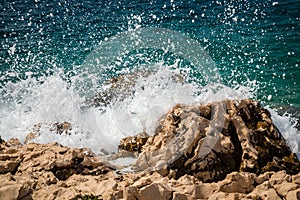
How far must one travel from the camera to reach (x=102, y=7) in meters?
27.6

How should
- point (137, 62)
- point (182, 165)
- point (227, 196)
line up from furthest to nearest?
point (137, 62) < point (182, 165) < point (227, 196)

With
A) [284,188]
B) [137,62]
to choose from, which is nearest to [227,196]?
[284,188]

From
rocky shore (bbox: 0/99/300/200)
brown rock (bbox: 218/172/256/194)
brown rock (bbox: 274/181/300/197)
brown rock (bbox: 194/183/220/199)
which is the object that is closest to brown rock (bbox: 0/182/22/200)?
rocky shore (bbox: 0/99/300/200)

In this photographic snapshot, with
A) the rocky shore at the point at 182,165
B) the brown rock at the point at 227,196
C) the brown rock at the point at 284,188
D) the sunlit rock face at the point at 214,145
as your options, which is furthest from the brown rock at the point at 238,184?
the sunlit rock face at the point at 214,145

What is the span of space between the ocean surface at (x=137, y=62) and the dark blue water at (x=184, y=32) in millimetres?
58

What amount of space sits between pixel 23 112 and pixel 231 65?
9.39 metres

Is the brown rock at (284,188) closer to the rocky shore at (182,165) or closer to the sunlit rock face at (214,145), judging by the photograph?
the rocky shore at (182,165)

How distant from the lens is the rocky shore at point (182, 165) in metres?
4.88

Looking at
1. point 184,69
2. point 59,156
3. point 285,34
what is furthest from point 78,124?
point 285,34

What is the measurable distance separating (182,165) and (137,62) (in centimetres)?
1057

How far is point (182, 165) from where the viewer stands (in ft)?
19.8

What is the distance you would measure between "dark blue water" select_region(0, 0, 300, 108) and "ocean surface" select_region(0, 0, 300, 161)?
0.19ft

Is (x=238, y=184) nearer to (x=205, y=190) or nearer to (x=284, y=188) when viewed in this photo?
(x=205, y=190)

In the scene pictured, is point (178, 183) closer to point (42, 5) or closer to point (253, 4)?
point (253, 4)
